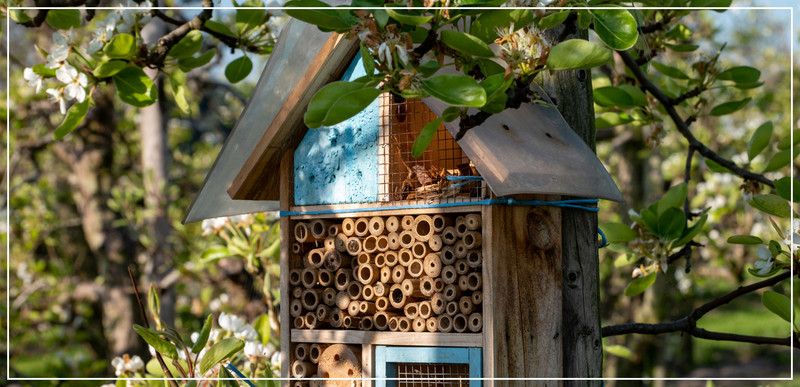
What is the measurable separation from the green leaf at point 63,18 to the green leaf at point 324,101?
3.55 feet

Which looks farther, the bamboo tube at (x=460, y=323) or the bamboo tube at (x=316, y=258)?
the bamboo tube at (x=316, y=258)

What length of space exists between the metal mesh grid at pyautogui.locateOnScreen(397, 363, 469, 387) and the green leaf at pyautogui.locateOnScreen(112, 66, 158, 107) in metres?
0.84

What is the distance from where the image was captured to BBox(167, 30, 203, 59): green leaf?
1780mm

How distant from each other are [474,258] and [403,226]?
168mm

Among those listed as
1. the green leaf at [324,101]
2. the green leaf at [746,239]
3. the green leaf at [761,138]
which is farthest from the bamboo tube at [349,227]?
the green leaf at [761,138]

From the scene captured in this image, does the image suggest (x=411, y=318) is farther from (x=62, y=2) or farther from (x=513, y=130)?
(x=62, y=2)

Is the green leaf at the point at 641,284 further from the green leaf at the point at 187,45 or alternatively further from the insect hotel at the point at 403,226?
the green leaf at the point at 187,45

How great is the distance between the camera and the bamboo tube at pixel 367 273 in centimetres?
152

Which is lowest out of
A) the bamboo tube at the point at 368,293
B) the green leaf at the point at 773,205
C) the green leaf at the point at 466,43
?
the bamboo tube at the point at 368,293

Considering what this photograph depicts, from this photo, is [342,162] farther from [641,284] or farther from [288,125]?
[641,284]

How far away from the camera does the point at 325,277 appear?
1597 mm

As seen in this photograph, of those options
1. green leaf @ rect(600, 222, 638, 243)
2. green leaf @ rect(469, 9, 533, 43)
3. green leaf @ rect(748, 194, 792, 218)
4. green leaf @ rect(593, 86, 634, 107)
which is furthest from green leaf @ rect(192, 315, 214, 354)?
green leaf @ rect(748, 194, 792, 218)

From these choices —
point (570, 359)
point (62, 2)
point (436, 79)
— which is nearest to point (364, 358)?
point (570, 359)

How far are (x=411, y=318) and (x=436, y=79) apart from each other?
564 millimetres
